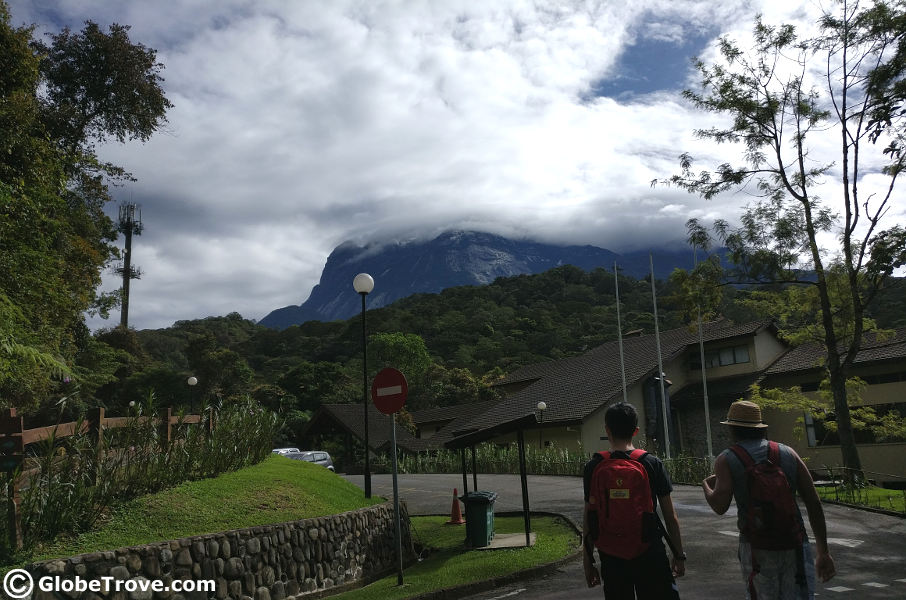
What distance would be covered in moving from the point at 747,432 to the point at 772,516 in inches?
22.6

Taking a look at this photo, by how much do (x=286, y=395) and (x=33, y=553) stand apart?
5664 centimetres

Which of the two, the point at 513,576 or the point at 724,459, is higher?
the point at 724,459

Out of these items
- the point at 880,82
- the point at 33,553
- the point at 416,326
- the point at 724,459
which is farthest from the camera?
the point at 416,326

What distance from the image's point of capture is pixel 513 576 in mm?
10922

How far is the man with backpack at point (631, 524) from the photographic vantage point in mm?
4672

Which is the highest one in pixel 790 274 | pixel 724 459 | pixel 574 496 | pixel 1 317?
pixel 790 274

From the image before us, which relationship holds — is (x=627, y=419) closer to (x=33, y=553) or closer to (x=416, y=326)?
(x=33, y=553)

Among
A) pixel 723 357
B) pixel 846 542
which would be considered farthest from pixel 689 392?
pixel 846 542

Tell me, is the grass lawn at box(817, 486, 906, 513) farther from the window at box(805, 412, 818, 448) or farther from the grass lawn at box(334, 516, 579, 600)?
the window at box(805, 412, 818, 448)

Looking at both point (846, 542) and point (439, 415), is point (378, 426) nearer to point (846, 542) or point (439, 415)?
point (439, 415)

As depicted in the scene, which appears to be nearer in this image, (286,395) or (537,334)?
(286,395)

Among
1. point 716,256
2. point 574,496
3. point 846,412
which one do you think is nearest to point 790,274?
point 716,256

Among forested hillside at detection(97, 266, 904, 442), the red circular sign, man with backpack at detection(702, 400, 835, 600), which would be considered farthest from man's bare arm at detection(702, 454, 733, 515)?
forested hillside at detection(97, 266, 904, 442)

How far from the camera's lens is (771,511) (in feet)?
15.1
